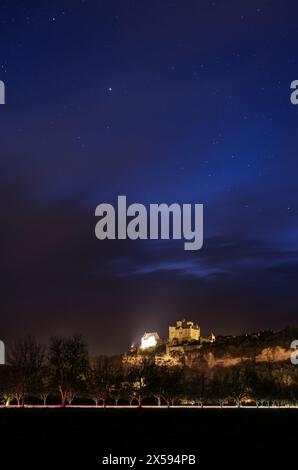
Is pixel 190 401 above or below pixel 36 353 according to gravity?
below
